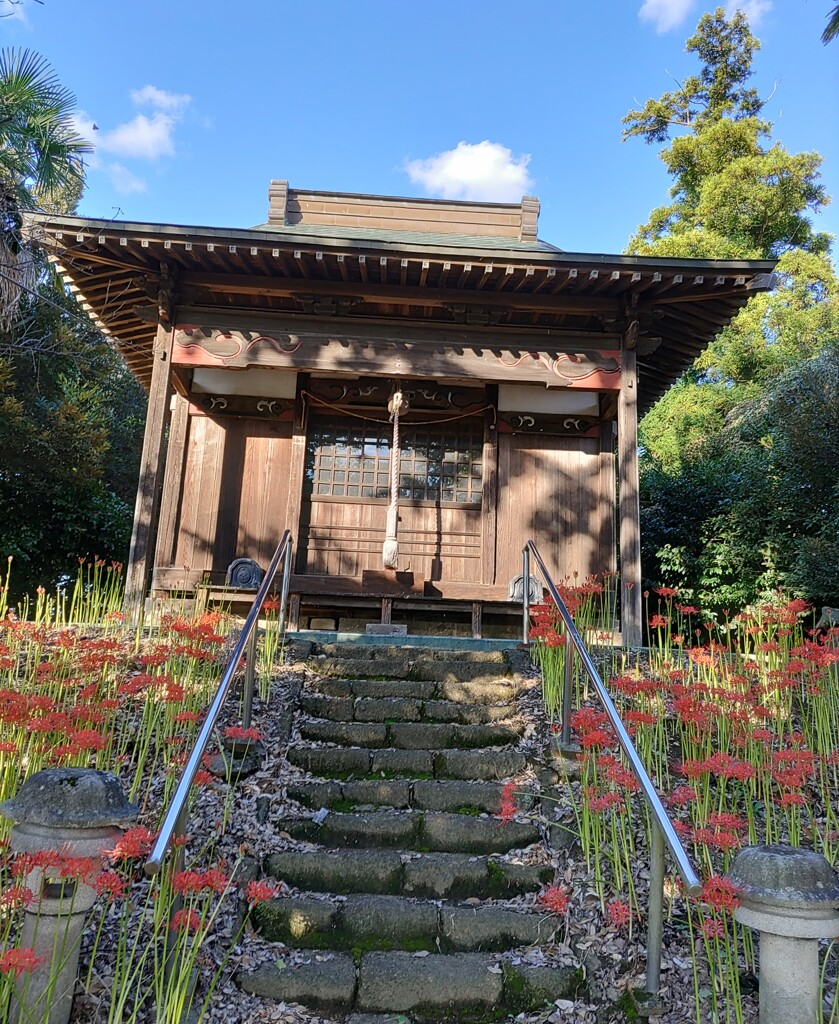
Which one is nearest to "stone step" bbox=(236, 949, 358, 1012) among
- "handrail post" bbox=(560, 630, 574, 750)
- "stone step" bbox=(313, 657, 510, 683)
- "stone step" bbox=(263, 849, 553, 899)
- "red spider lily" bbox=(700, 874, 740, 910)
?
"stone step" bbox=(263, 849, 553, 899)

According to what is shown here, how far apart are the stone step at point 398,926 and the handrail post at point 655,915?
483mm

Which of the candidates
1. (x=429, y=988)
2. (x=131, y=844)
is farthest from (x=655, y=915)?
(x=131, y=844)

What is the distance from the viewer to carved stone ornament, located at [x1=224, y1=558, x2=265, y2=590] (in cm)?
762

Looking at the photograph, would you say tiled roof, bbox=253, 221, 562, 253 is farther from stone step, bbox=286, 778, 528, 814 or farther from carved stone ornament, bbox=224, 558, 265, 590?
stone step, bbox=286, 778, 528, 814

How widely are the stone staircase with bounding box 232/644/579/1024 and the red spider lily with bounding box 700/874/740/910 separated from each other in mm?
761

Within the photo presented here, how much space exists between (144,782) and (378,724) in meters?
1.39

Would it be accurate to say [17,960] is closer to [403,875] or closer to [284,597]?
[403,875]

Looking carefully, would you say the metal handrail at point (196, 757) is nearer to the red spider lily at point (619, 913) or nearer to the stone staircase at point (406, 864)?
the stone staircase at point (406, 864)

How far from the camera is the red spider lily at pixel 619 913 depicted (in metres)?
2.75

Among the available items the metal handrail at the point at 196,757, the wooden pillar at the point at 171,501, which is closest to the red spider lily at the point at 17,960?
the metal handrail at the point at 196,757

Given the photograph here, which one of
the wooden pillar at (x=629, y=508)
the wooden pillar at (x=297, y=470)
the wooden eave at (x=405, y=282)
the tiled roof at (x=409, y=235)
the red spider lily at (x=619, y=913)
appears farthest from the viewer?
the tiled roof at (x=409, y=235)

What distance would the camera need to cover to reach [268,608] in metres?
5.22

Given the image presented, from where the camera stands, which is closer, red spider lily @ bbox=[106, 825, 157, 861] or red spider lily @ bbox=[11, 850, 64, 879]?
red spider lily @ bbox=[11, 850, 64, 879]

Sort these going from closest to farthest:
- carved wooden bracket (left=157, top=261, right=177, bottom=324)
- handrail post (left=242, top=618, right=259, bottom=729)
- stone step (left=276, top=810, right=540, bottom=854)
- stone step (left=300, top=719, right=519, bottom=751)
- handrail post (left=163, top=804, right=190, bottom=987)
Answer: handrail post (left=163, top=804, right=190, bottom=987) < stone step (left=276, top=810, right=540, bottom=854) < handrail post (left=242, top=618, right=259, bottom=729) < stone step (left=300, top=719, right=519, bottom=751) < carved wooden bracket (left=157, top=261, right=177, bottom=324)
